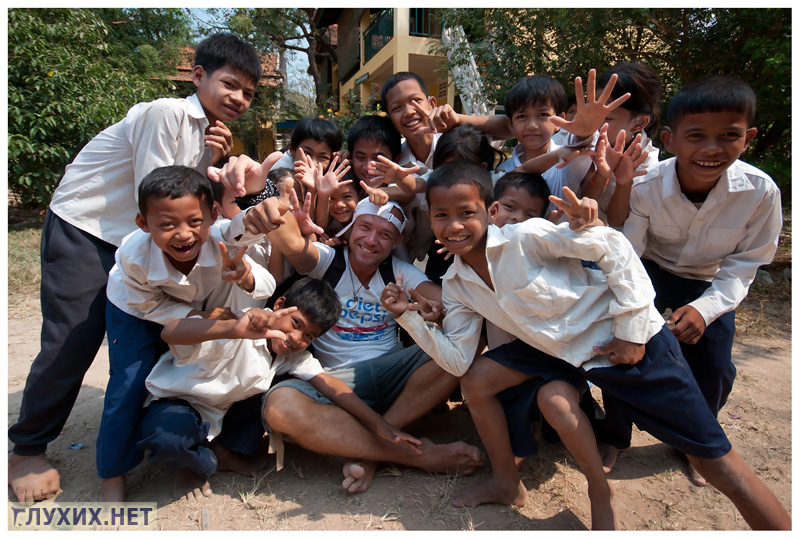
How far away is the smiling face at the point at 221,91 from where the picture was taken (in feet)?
7.81

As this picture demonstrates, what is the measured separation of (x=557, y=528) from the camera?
6.34 feet

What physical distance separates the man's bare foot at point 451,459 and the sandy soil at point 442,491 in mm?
46

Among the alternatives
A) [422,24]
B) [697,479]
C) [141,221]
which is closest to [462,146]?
[141,221]

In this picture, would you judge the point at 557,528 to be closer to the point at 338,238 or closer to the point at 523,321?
the point at 523,321

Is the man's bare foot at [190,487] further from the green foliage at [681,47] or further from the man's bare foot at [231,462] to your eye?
the green foliage at [681,47]

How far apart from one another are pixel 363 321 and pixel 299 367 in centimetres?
40

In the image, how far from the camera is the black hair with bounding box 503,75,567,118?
254 cm

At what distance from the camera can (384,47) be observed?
500 inches

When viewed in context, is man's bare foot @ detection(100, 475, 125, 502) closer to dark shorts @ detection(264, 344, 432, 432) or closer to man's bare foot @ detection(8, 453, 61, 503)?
man's bare foot @ detection(8, 453, 61, 503)

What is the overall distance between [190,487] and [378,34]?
14.3 meters

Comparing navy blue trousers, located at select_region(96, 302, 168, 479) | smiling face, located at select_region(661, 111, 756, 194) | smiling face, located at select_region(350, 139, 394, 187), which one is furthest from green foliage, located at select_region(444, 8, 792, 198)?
navy blue trousers, located at select_region(96, 302, 168, 479)

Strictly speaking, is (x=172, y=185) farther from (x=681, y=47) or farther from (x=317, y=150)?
(x=681, y=47)

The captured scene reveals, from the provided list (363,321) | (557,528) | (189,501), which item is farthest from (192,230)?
(557,528)

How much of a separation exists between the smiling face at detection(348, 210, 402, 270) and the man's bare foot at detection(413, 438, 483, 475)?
94 centimetres
